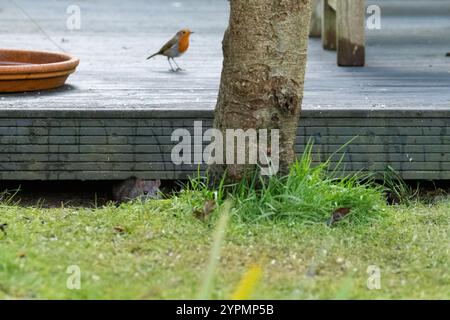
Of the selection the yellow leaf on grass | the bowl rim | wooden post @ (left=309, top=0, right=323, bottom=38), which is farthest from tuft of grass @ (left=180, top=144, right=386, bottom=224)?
wooden post @ (left=309, top=0, right=323, bottom=38)

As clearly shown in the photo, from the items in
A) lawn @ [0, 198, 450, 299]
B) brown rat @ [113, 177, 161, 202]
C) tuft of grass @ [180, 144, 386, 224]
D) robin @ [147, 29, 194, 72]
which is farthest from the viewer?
robin @ [147, 29, 194, 72]

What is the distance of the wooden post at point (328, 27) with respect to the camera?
8344mm

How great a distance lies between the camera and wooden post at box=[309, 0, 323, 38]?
922cm

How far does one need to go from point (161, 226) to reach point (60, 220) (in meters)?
0.45

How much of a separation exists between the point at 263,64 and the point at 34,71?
197 cm

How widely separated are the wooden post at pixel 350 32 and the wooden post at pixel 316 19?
163 cm

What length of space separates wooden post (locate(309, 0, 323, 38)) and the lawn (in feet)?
15.8

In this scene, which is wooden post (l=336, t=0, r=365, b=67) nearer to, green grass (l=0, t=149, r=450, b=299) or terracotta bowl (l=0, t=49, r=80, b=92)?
terracotta bowl (l=0, t=49, r=80, b=92)

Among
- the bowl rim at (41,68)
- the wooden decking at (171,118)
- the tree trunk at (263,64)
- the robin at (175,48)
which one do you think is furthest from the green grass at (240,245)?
the robin at (175,48)

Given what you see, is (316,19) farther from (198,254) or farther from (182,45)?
(198,254)

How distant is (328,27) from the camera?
28.0ft

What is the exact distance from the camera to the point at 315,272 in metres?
3.61

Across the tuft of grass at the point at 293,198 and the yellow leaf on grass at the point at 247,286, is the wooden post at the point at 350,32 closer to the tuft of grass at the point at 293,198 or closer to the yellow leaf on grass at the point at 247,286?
the tuft of grass at the point at 293,198
